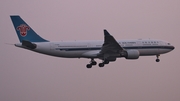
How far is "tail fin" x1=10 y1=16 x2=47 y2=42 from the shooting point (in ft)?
192

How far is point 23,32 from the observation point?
5888 cm

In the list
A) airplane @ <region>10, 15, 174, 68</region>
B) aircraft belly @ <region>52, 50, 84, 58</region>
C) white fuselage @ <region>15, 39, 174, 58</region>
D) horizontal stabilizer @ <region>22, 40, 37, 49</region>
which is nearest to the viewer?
horizontal stabilizer @ <region>22, 40, 37, 49</region>

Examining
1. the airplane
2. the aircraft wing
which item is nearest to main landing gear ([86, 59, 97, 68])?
the airplane

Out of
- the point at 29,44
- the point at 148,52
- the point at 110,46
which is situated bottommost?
the point at 148,52

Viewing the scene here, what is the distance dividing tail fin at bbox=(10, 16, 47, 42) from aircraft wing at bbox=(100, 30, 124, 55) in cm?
975

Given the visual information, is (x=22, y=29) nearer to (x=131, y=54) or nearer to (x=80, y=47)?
(x=80, y=47)

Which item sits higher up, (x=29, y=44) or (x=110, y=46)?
(x=29, y=44)

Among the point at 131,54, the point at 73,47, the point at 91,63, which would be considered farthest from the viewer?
the point at 91,63

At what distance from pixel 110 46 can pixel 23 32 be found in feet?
45.4

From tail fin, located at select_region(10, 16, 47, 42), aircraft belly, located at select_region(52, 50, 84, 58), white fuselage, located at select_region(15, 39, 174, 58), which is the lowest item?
aircraft belly, located at select_region(52, 50, 84, 58)

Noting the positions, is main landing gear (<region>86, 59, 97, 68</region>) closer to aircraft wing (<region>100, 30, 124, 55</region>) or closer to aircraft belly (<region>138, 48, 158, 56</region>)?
aircraft wing (<region>100, 30, 124, 55</region>)

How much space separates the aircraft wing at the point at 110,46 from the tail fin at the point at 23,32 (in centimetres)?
975

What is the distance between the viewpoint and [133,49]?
2442 inches

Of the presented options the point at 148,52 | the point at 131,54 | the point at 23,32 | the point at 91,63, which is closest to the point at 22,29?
the point at 23,32
